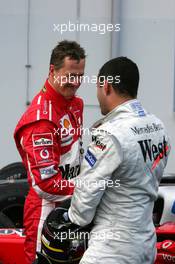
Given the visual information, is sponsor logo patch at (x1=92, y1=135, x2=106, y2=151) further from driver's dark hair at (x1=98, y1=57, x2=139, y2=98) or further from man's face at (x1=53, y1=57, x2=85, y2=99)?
man's face at (x1=53, y1=57, x2=85, y2=99)

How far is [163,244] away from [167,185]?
795 mm

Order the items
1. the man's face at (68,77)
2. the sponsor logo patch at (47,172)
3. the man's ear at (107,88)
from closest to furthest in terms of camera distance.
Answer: the man's ear at (107,88)
the sponsor logo patch at (47,172)
the man's face at (68,77)

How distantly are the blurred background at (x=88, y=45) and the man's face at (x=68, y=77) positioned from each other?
336 centimetres

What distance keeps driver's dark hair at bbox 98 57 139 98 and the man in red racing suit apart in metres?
0.50

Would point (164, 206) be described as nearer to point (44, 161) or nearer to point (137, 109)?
point (44, 161)

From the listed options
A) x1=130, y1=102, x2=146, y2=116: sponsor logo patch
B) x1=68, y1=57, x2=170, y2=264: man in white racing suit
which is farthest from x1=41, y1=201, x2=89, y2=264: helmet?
x1=130, y1=102, x2=146, y2=116: sponsor logo patch

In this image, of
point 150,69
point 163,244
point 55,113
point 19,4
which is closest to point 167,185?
point 163,244

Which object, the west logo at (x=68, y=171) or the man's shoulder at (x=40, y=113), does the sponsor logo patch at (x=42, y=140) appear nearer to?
the man's shoulder at (x=40, y=113)

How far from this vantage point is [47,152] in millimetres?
3320

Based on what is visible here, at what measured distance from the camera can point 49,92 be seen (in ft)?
11.4

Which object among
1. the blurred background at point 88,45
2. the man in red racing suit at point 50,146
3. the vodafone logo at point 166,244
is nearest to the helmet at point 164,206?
the vodafone logo at point 166,244

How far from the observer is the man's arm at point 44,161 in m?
3.31
